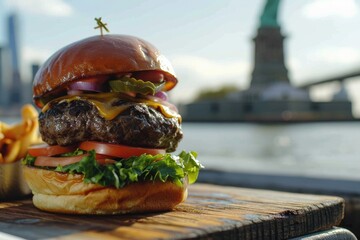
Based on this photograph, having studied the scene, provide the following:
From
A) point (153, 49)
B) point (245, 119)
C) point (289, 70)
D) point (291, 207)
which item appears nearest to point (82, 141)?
point (153, 49)

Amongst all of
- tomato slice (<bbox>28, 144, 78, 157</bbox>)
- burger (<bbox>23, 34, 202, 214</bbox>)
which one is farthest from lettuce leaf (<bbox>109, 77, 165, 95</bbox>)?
tomato slice (<bbox>28, 144, 78, 157</bbox>)

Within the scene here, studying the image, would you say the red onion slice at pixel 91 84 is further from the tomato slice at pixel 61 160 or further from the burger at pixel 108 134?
the tomato slice at pixel 61 160

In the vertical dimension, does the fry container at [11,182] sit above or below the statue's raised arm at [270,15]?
below

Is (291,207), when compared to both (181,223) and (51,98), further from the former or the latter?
(51,98)

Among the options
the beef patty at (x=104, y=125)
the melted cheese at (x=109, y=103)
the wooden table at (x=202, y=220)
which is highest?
the melted cheese at (x=109, y=103)

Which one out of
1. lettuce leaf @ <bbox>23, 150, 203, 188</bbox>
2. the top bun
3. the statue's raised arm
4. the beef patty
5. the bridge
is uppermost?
the statue's raised arm

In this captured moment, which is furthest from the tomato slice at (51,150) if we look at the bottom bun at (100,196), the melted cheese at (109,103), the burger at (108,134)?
the melted cheese at (109,103)

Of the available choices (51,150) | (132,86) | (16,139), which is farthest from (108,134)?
(16,139)

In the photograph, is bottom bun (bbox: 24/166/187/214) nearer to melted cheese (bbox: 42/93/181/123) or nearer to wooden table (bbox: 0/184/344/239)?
wooden table (bbox: 0/184/344/239)
